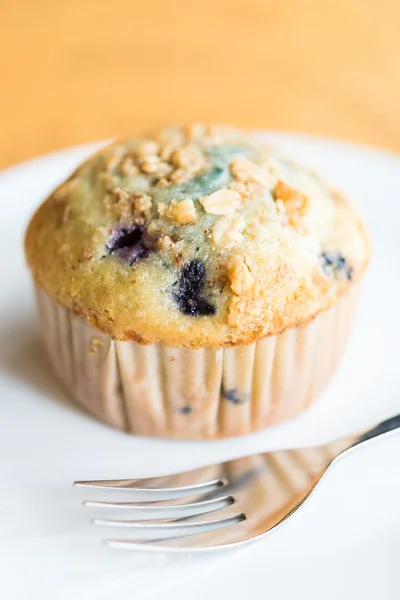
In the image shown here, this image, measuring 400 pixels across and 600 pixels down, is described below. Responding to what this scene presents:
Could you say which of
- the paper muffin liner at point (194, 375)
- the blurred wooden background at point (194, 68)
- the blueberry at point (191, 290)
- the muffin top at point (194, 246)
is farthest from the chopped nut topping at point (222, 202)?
the blurred wooden background at point (194, 68)

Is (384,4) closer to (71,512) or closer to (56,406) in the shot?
(56,406)

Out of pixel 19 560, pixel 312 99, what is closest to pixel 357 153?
pixel 312 99

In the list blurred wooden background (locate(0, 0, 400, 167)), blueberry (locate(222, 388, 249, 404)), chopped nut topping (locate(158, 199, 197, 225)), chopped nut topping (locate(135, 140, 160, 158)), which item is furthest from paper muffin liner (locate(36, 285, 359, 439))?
blurred wooden background (locate(0, 0, 400, 167))

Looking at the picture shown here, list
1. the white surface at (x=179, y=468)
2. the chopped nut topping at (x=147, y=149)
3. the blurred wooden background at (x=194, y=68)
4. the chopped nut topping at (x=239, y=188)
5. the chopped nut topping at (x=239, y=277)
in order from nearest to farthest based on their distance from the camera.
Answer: the white surface at (x=179, y=468), the chopped nut topping at (x=239, y=277), the chopped nut topping at (x=239, y=188), the chopped nut topping at (x=147, y=149), the blurred wooden background at (x=194, y=68)

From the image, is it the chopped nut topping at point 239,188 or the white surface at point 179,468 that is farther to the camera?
the chopped nut topping at point 239,188

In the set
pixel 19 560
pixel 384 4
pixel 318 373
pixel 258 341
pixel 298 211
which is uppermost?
pixel 384 4

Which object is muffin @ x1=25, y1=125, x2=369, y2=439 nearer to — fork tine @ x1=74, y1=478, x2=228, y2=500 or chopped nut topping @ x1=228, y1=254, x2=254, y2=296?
chopped nut topping @ x1=228, y1=254, x2=254, y2=296

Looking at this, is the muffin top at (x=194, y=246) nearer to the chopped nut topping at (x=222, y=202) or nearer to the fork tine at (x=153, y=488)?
the chopped nut topping at (x=222, y=202)
